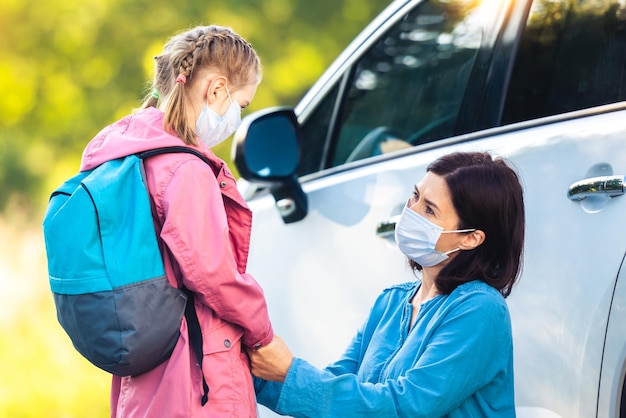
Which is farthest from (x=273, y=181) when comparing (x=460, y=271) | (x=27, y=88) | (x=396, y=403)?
(x=27, y=88)

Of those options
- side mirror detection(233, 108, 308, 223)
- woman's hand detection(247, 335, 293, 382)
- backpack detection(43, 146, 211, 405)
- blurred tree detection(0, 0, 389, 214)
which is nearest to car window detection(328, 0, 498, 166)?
side mirror detection(233, 108, 308, 223)

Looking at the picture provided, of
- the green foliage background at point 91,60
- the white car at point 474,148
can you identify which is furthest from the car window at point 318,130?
the green foliage background at point 91,60

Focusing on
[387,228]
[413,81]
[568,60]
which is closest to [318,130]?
[413,81]

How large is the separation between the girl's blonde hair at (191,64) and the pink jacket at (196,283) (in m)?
0.05

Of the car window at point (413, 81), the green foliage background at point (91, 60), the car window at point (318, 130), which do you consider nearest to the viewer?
the car window at point (413, 81)

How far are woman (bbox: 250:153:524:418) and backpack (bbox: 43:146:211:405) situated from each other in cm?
28

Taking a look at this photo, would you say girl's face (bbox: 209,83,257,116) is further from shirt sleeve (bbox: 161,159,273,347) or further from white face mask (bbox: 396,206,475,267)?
white face mask (bbox: 396,206,475,267)

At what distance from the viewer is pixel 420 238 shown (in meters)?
2.48

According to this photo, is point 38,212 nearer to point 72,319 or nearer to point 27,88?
point 27,88

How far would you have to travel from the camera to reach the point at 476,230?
2.44 m

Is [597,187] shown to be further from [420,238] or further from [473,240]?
[420,238]

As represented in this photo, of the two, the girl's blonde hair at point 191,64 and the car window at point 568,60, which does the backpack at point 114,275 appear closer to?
the girl's blonde hair at point 191,64

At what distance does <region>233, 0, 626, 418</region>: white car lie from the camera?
2.26 meters

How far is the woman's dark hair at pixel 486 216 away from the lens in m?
2.37
